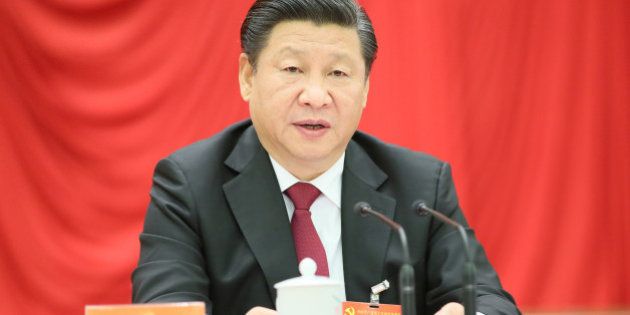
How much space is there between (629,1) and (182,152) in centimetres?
237

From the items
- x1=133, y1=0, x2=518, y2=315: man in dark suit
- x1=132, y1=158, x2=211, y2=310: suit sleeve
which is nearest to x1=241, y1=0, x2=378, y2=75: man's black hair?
x1=133, y1=0, x2=518, y2=315: man in dark suit

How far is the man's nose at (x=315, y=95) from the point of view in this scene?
198 centimetres

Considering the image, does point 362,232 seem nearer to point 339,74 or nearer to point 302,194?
point 302,194

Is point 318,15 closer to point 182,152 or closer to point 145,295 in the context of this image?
point 182,152

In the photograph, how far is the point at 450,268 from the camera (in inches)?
84.0

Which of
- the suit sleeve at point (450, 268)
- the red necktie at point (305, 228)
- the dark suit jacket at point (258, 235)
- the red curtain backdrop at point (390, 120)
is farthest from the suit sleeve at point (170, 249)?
the red curtain backdrop at point (390, 120)

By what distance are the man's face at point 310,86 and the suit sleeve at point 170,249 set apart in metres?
0.29

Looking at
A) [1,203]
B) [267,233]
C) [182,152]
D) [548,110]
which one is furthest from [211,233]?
[548,110]

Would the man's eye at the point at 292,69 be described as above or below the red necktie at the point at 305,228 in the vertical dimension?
above

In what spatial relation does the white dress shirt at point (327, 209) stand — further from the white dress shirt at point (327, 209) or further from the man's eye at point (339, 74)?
the man's eye at point (339, 74)

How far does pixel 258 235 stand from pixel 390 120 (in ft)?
4.77

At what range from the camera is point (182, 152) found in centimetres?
222

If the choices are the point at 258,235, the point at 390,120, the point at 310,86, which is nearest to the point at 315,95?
the point at 310,86

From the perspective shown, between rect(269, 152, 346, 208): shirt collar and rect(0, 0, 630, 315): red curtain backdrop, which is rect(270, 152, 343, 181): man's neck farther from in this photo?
→ rect(0, 0, 630, 315): red curtain backdrop
